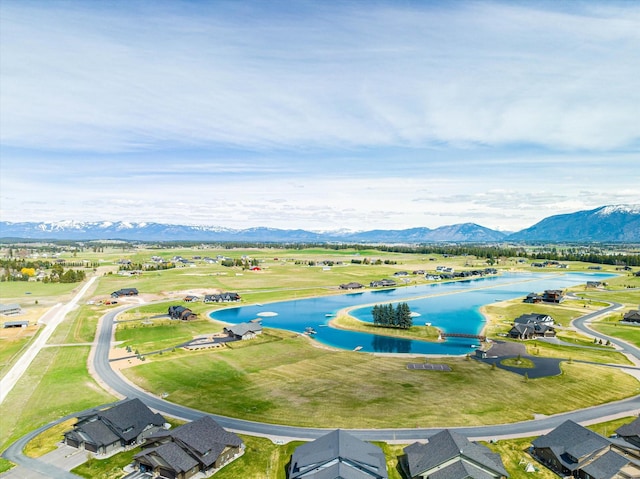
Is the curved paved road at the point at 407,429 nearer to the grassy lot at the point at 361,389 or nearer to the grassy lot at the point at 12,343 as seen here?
the grassy lot at the point at 361,389

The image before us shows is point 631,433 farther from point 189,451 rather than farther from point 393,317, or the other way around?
point 393,317

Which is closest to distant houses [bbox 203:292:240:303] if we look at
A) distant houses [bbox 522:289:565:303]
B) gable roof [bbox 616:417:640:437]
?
distant houses [bbox 522:289:565:303]

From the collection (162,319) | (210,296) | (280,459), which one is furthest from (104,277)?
(280,459)

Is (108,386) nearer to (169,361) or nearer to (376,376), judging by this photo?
(169,361)

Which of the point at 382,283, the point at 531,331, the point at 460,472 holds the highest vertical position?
the point at 382,283

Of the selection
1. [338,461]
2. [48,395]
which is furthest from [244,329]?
[338,461]

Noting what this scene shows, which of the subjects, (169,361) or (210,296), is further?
(210,296)

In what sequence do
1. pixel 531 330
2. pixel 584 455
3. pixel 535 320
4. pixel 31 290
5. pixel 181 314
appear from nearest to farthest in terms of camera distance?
pixel 584 455 → pixel 531 330 → pixel 535 320 → pixel 181 314 → pixel 31 290

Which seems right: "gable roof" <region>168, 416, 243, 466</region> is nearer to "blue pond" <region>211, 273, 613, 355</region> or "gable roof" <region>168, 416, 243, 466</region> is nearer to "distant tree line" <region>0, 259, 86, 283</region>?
"blue pond" <region>211, 273, 613, 355</region>
